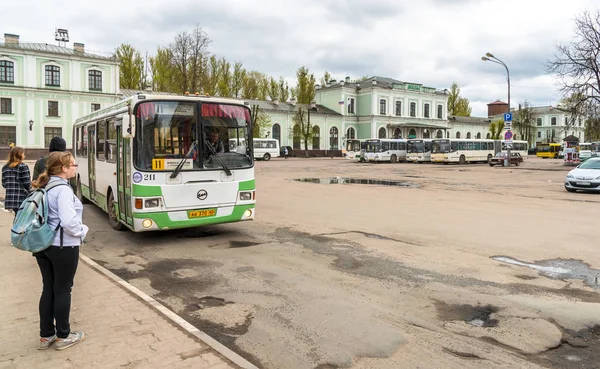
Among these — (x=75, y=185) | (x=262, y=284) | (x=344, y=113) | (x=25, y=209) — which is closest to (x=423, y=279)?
(x=262, y=284)

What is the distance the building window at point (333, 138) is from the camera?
8312cm

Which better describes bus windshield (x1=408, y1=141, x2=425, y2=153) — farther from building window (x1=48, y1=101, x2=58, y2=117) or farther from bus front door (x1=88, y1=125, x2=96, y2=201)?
bus front door (x1=88, y1=125, x2=96, y2=201)

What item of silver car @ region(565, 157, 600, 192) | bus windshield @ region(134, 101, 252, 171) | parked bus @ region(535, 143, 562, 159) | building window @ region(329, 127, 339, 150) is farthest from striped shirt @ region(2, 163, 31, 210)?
parked bus @ region(535, 143, 562, 159)

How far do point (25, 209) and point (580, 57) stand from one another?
4920cm

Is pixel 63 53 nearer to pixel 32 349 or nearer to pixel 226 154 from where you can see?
pixel 226 154

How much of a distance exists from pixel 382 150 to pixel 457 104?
6007 centimetres

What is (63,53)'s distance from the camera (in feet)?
182

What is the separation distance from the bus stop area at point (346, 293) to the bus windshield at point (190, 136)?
5.21 feet

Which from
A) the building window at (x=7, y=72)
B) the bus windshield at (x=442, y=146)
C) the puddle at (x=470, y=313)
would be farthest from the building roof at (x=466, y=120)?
the puddle at (x=470, y=313)

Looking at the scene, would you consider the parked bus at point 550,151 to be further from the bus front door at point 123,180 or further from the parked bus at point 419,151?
the bus front door at point 123,180

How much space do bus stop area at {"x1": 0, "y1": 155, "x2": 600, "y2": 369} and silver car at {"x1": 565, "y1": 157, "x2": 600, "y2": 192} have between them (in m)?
9.24

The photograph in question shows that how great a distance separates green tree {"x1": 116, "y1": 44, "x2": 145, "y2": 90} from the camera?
216 feet

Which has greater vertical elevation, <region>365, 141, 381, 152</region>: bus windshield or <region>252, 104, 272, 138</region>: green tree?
<region>252, 104, 272, 138</region>: green tree

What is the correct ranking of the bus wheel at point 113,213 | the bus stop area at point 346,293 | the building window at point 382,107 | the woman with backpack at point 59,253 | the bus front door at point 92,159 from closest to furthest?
the woman with backpack at point 59,253
the bus stop area at point 346,293
the bus wheel at point 113,213
the bus front door at point 92,159
the building window at point 382,107
